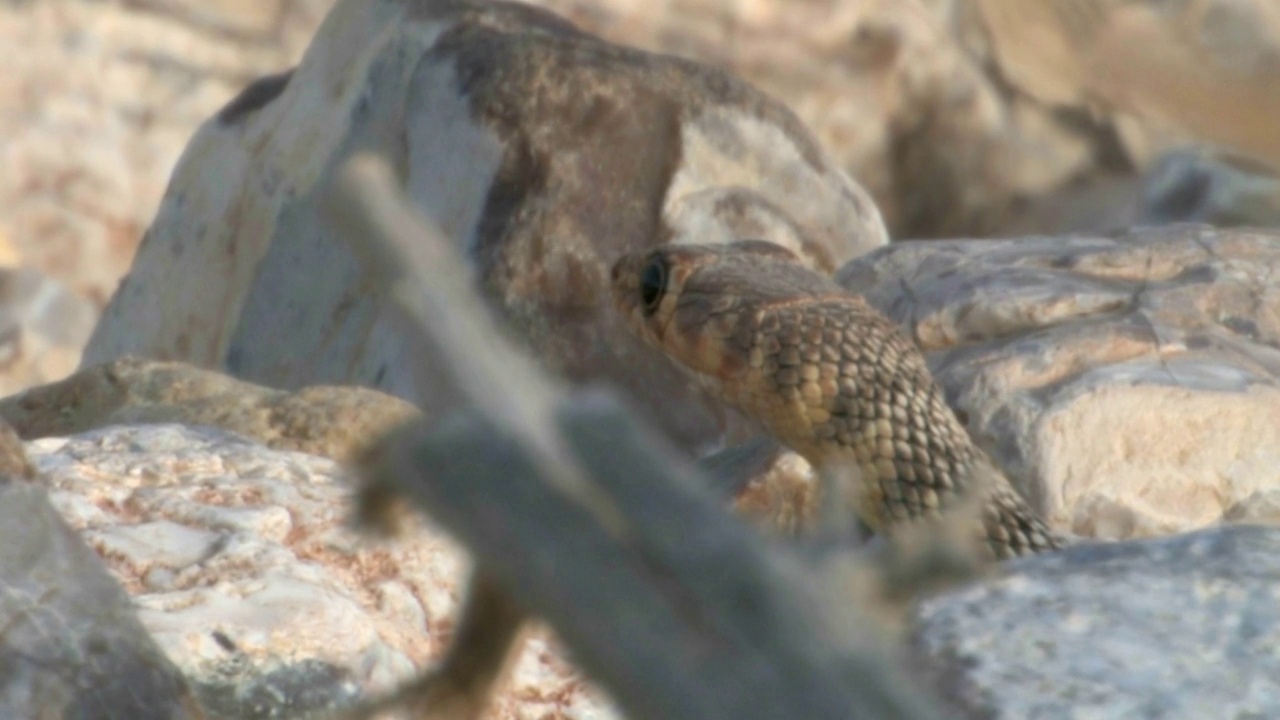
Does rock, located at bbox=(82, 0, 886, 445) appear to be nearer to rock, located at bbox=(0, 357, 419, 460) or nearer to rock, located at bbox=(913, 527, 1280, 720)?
rock, located at bbox=(0, 357, 419, 460)

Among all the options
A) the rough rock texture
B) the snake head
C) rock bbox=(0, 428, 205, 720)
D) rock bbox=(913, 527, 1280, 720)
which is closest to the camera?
rock bbox=(913, 527, 1280, 720)

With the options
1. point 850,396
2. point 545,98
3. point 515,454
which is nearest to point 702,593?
point 515,454

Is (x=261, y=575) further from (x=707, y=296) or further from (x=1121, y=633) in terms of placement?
(x=707, y=296)

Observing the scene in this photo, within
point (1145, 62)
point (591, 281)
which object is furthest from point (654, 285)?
point (1145, 62)

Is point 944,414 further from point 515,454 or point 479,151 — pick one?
point 515,454

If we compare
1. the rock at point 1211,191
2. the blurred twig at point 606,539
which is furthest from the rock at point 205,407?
the rock at point 1211,191

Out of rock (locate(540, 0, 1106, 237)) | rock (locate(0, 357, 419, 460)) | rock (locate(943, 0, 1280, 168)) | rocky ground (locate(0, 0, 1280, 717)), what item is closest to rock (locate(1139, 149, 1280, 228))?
rocky ground (locate(0, 0, 1280, 717))

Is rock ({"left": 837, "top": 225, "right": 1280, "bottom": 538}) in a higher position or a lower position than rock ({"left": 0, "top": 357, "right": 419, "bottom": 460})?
higher
